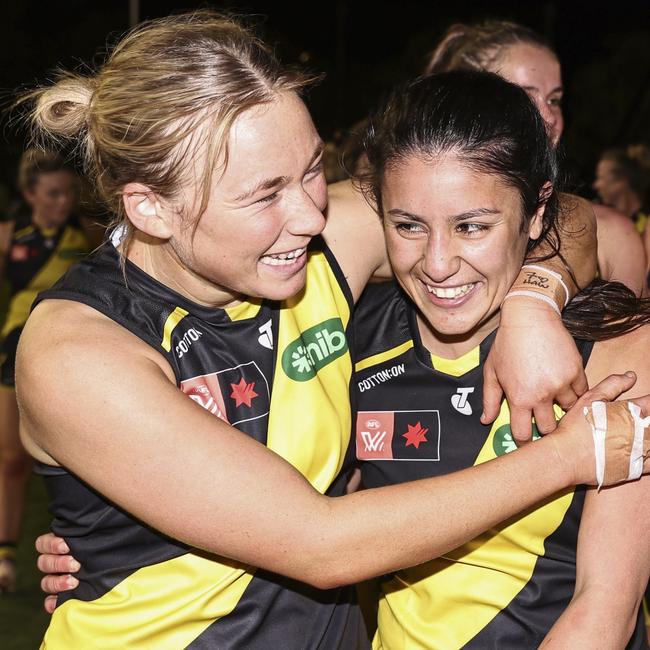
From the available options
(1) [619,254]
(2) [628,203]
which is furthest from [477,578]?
(2) [628,203]

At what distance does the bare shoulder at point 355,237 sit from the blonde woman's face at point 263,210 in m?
0.28

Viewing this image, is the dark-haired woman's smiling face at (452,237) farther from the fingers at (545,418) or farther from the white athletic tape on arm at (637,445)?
the white athletic tape on arm at (637,445)

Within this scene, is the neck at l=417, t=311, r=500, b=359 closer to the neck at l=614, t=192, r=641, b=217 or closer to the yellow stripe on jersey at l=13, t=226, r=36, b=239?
the yellow stripe on jersey at l=13, t=226, r=36, b=239

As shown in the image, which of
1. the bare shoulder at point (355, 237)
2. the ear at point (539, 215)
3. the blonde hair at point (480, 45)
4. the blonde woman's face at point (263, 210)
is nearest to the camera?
the blonde woman's face at point (263, 210)

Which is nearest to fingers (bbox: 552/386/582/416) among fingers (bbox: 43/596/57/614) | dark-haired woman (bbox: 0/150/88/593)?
fingers (bbox: 43/596/57/614)

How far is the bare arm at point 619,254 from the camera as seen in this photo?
8.55ft

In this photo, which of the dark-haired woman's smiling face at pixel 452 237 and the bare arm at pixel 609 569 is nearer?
the bare arm at pixel 609 569

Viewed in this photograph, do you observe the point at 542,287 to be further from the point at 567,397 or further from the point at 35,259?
the point at 35,259

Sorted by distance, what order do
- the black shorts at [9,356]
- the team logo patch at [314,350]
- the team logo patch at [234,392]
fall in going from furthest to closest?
the black shorts at [9,356] < the team logo patch at [314,350] < the team logo patch at [234,392]

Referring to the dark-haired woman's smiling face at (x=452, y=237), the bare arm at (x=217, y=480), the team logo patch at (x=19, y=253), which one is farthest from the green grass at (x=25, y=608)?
the dark-haired woman's smiling face at (x=452, y=237)

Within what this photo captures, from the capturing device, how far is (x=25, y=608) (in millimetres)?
4598

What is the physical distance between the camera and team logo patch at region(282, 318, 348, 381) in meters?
1.99

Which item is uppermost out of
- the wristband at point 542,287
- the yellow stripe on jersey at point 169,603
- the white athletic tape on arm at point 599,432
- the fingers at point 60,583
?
the wristband at point 542,287

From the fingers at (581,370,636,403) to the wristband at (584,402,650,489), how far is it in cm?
1
